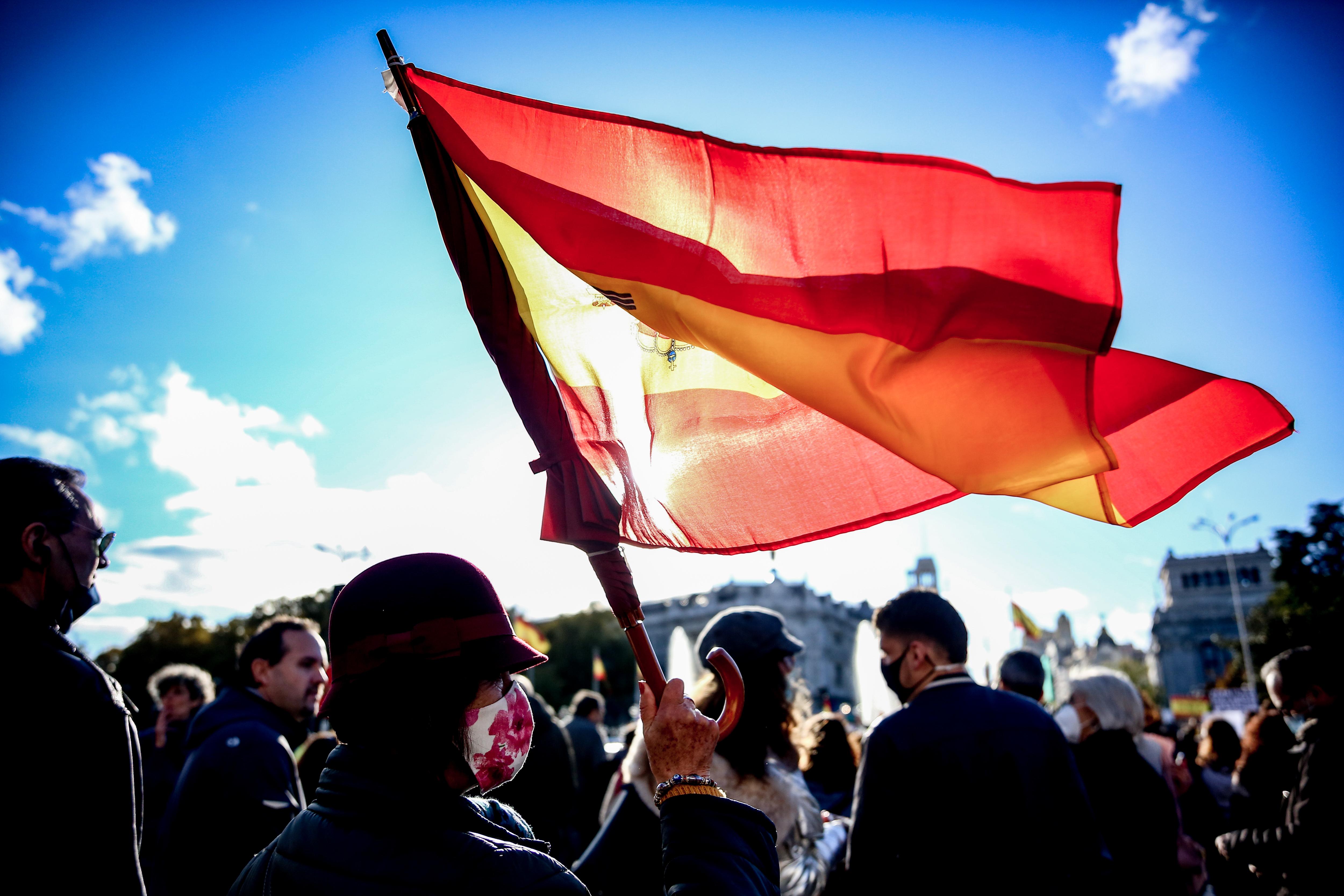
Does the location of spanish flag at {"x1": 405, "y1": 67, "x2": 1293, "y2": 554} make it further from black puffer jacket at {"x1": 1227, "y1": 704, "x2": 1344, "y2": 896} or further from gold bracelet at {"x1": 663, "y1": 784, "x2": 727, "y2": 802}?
black puffer jacket at {"x1": 1227, "y1": 704, "x2": 1344, "y2": 896}

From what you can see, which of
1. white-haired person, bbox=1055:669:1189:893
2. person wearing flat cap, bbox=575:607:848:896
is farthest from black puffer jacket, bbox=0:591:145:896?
white-haired person, bbox=1055:669:1189:893

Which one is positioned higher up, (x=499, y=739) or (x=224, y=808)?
(x=499, y=739)

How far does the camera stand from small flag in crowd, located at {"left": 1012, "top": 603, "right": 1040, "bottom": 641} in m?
22.9

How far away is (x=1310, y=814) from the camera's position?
3754mm

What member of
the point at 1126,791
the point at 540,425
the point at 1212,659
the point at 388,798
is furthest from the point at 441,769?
the point at 1212,659

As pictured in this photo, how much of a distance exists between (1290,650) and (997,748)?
2837 millimetres

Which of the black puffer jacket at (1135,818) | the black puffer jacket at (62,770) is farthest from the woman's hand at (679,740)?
the black puffer jacket at (1135,818)

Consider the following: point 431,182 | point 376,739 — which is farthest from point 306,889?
point 431,182

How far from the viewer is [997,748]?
3086 mm

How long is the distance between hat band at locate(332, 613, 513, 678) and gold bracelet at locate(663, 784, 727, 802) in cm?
51

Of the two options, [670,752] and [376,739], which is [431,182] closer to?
[376,739]

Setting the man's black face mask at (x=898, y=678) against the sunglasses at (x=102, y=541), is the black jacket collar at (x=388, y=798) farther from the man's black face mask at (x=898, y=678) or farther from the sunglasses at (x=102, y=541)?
the man's black face mask at (x=898, y=678)

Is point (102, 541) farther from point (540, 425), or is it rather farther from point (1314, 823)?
point (1314, 823)

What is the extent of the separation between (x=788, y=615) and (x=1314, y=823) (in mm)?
61599
